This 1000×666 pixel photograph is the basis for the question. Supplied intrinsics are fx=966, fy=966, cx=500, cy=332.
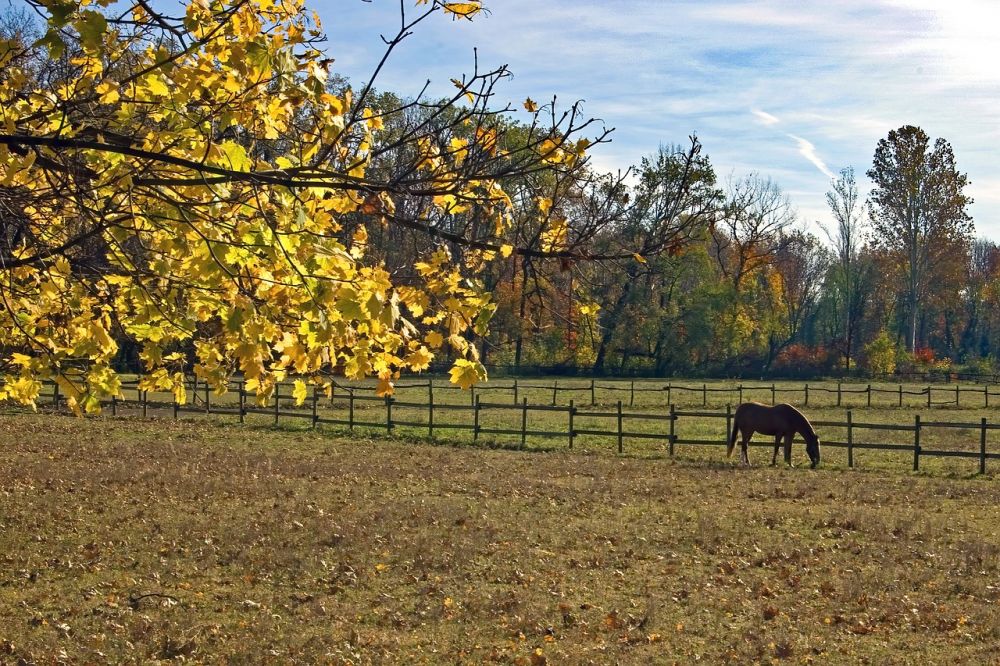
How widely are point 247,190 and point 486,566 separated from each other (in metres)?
6.72

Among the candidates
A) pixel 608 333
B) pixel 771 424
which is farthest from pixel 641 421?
pixel 608 333

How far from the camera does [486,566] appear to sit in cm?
1097

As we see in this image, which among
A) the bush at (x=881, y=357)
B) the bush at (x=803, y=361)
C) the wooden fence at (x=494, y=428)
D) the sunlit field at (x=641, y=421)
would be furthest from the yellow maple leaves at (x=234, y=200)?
the bush at (x=881, y=357)

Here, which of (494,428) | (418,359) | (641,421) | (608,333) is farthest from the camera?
(608,333)

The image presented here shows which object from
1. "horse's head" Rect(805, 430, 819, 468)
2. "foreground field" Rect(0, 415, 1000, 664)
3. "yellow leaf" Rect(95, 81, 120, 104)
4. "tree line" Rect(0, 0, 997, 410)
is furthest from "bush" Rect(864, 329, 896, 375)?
"yellow leaf" Rect(95, 81, 120, 104)

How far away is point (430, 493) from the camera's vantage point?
1636 cm

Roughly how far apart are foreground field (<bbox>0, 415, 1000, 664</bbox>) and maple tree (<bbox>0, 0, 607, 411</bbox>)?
334 cm

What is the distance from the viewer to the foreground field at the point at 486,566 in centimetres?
831

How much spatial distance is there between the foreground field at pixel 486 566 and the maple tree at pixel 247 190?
334cm

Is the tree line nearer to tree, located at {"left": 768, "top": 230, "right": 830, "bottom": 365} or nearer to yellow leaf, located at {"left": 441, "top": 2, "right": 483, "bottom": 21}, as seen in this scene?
yellow leaf, located at {"left": 441, "top": 2, "right": 483, "bottom": 21}

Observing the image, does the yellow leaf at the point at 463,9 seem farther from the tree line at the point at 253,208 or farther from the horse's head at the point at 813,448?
the horse's head at the point at 813,448

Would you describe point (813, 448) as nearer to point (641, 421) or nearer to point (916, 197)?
point (641, 421)

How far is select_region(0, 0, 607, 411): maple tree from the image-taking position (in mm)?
4531

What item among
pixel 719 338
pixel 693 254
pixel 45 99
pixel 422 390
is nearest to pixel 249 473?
pixel 45 99
